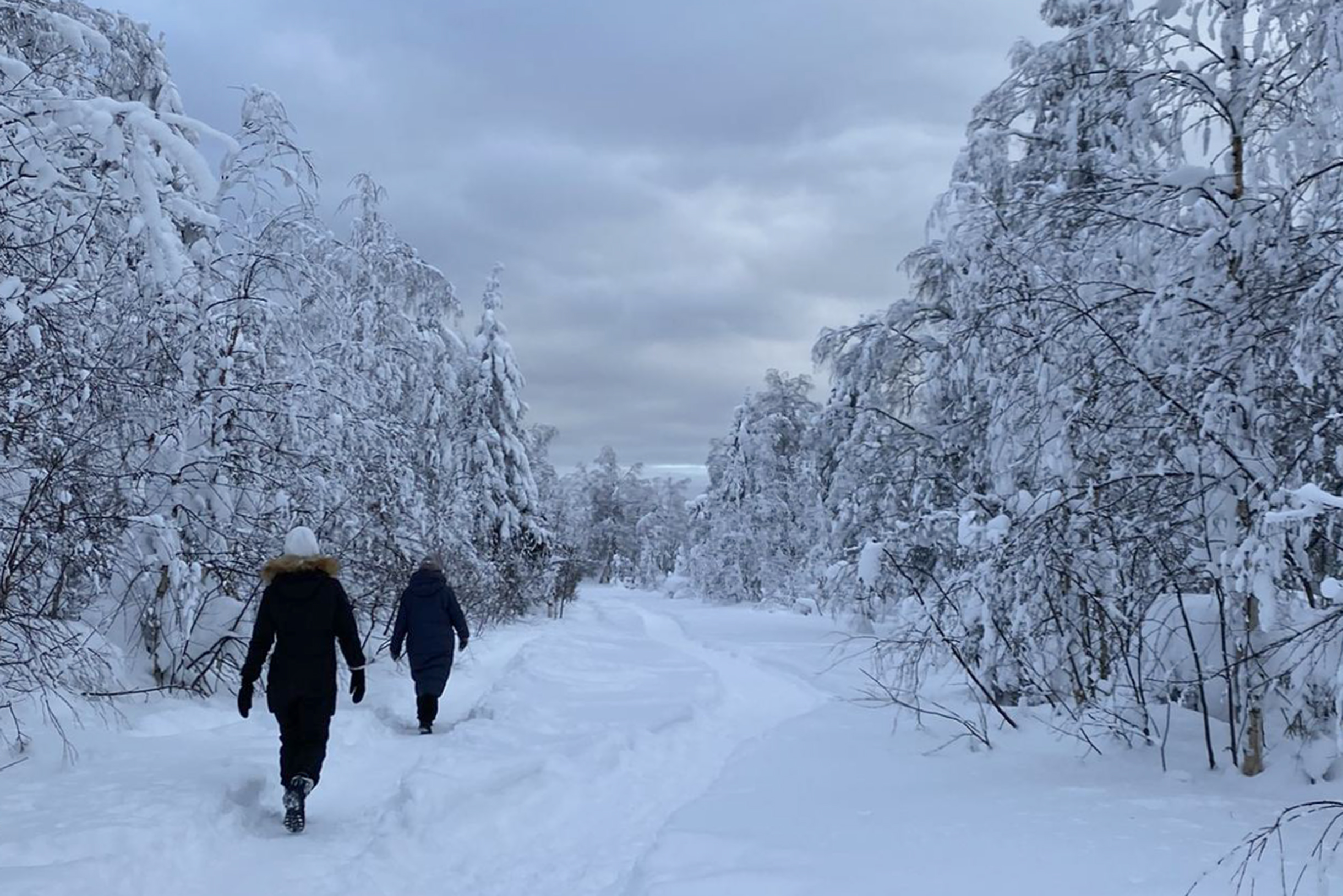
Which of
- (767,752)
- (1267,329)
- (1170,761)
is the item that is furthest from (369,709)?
(1267,329)

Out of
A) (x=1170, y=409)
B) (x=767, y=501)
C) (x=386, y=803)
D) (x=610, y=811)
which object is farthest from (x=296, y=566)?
(x=767, y=501)

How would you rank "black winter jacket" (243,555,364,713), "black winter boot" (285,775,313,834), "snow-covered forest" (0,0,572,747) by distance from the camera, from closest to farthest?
"snow-covered forest" (0,0,572,747) → "black winter boot" (285,775,313,834) → "black winter jacket" (243,555,364,713)

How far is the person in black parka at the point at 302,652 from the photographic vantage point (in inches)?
242

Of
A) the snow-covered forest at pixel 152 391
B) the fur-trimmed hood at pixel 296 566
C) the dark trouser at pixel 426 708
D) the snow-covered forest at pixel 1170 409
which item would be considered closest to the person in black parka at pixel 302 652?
the fur-trimmed hood at pixel 296 566

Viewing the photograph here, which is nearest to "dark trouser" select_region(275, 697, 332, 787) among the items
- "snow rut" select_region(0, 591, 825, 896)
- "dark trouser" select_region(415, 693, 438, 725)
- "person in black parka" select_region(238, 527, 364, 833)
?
"person in black parka" select_region(238, 527, 364, 833)

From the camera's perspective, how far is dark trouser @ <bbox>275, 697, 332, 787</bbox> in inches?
237

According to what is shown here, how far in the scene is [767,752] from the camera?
→ 8648 mm

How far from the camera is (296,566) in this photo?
6.59 meters

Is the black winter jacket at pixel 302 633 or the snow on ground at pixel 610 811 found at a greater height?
the black winter jacket at pixel 302 633

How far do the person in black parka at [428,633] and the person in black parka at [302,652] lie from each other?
2779mm

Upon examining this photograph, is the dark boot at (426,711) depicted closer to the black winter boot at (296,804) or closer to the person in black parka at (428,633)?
the person in black parka at (428,633)

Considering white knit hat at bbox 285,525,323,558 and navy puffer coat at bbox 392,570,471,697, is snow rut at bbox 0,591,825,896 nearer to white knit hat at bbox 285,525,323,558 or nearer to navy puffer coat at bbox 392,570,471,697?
navy puffer coat at bbox 392,570,471,697

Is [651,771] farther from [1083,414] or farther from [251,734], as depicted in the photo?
[1083,414]

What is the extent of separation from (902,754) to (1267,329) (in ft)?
14.9
